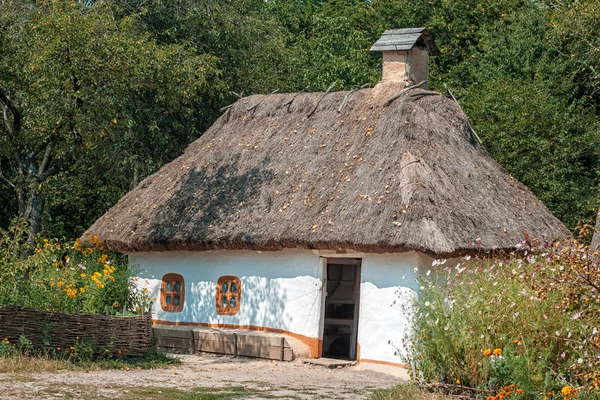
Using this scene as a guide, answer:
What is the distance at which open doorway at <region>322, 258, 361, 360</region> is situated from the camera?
54.2 ft

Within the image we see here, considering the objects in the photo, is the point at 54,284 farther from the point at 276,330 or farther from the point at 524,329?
the point at 524,329

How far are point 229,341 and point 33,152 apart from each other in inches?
196

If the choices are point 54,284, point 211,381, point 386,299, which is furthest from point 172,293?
point 211,381

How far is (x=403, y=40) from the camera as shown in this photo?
1784cm

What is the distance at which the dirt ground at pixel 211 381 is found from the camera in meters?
9.64

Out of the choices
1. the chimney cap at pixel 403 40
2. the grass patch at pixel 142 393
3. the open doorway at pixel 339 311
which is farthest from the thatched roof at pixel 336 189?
the grass patch at pixel 142 393

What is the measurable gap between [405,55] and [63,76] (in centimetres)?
727

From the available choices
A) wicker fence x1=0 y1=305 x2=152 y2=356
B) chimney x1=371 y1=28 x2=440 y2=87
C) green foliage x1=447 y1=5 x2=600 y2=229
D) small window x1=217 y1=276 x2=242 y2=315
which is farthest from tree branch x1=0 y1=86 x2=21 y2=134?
green foliage x1=447 y1=5 x2=600 y2=229

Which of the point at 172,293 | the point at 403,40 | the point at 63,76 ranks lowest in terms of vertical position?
the point at 172,293

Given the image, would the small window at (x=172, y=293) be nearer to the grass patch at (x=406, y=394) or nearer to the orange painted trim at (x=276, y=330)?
the orange painted trim at (x=276, y=330)

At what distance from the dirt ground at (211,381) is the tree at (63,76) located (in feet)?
14.6

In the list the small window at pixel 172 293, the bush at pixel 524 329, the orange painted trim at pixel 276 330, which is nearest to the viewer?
the bush at pixel 524 329

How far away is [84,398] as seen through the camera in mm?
9109

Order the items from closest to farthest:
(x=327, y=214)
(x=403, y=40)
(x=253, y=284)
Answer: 1. (x=327, y=214)
2. (x=253, y=284)
3. (x=403, y=40)
